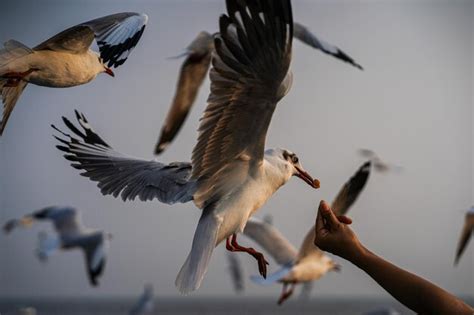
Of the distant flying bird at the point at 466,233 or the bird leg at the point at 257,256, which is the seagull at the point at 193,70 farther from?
the distant flying bird at the point at 466,233

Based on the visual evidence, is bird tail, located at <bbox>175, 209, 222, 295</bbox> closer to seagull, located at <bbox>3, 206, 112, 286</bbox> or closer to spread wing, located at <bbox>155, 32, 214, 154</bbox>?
spread wing, located at <bbox>155, 32, 214, 154</bbox>

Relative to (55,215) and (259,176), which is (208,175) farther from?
(55,215)

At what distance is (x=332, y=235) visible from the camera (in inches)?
34.3

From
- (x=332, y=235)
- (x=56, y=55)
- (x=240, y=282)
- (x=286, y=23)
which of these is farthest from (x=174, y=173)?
(x=240, y=282)

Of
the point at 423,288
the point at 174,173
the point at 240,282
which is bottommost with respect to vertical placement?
the point at 240,282

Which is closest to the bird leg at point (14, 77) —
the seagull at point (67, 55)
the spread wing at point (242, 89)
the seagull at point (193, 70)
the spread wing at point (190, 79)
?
the seagull at point (67, 55)

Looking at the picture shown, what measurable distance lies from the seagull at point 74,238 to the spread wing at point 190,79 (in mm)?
2457

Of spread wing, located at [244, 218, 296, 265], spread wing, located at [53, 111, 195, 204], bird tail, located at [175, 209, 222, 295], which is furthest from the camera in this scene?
spread wing, located at [244, 218, 296, 265]

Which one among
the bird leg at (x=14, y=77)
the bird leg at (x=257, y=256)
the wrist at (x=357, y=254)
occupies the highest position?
the bird leg at (x=14, y=77)

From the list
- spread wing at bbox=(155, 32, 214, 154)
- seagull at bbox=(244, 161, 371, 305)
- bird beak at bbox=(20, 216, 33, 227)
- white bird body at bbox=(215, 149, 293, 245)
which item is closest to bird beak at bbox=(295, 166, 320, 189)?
white bird body at bbox=(215, 149, 293, 245)

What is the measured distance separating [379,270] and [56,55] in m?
1.09

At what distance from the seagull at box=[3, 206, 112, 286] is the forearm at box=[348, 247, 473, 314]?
469cm

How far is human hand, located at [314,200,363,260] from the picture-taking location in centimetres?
85

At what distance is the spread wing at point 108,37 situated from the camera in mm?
1582
